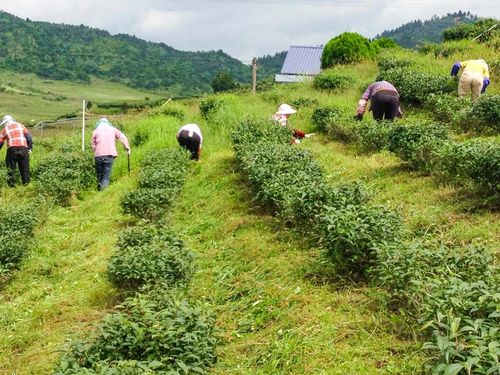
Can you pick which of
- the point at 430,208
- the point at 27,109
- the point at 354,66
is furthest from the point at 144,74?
the point at 430,208

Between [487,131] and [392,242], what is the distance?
5.41 m

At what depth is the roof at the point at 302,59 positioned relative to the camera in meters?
26.2

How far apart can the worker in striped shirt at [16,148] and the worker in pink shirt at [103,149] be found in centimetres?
163

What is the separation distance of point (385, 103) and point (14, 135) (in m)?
7.07

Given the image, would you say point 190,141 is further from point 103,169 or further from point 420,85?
point 420,85

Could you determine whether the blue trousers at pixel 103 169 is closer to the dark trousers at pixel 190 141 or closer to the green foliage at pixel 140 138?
the dark trousers at pixel 190 141

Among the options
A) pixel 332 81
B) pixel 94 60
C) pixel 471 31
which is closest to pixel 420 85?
pixel 332 81

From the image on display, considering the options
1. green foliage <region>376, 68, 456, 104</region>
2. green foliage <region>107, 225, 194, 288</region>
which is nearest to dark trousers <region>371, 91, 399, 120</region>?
green foliage <region>376, 68, 456, 104</region>

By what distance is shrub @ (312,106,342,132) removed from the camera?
1088 cm

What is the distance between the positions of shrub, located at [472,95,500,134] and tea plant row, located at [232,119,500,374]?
Answer: 3213 millimetres

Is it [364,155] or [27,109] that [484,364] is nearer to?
[364,155]

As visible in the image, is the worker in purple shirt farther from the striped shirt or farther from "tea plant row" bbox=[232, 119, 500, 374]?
the striped shirt

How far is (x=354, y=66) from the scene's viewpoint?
57.7 feet

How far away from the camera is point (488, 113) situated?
8.36m
